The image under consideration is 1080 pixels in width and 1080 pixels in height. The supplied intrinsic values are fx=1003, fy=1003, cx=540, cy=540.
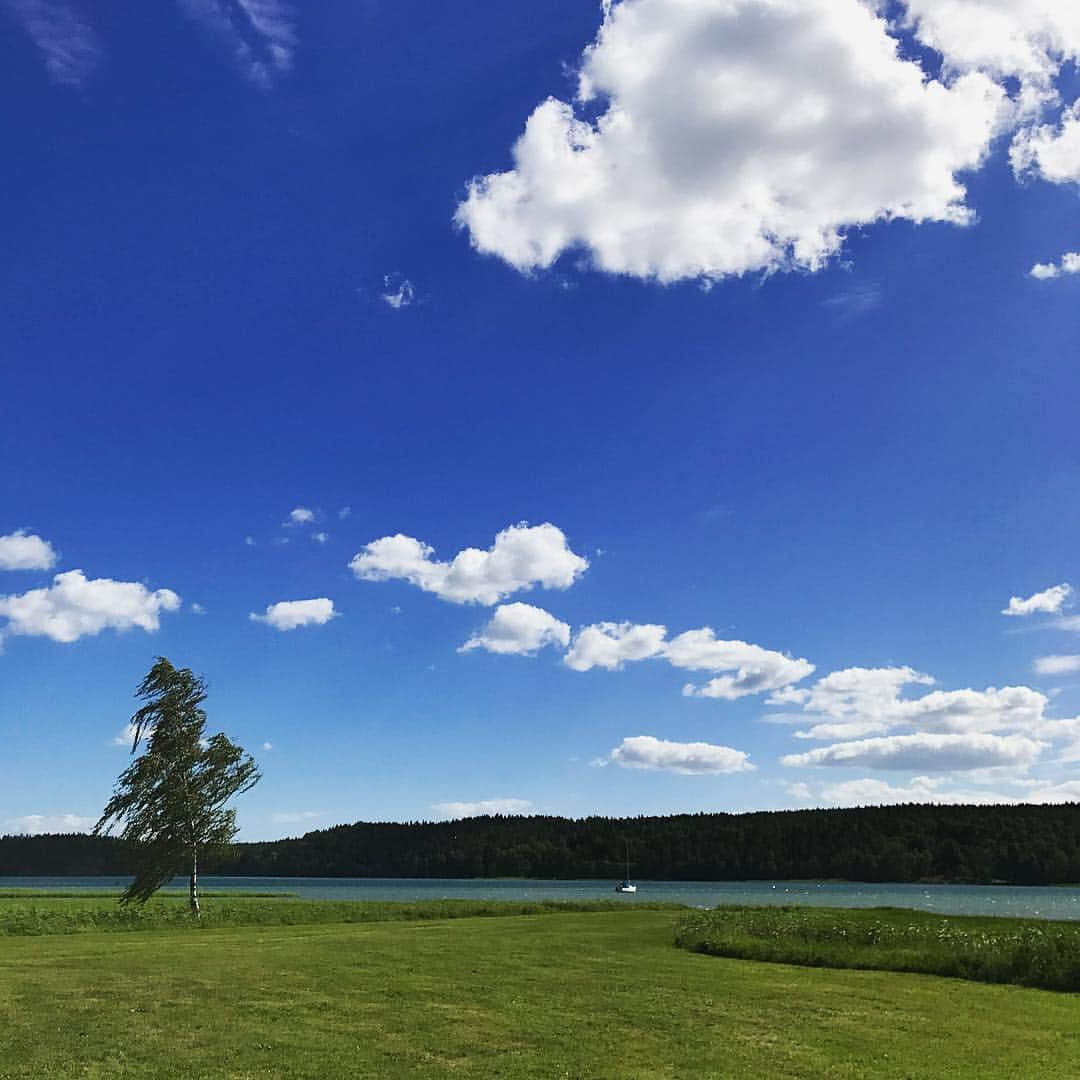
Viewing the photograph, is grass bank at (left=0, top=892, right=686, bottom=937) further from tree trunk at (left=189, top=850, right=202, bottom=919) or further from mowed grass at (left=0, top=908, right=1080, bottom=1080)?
mowed grass at (left=0, top=908, right=1080, bottom=1080)

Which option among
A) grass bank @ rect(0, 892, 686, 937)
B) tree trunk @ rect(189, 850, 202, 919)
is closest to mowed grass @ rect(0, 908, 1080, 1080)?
grass bank @ rect(0, 892, 686, 937)

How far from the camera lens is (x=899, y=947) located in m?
32.1

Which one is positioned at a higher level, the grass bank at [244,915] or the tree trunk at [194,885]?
the tree trunk at [194,885]

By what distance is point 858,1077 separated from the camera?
1447 centimetres

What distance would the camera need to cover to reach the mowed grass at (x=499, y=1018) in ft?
49.3

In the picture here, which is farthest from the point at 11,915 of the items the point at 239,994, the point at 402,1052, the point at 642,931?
the point at 402,1052

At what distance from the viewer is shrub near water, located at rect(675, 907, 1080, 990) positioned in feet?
87.4

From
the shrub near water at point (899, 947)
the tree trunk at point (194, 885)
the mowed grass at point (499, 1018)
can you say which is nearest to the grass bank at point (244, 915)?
the tree trunk at point (194, 885)

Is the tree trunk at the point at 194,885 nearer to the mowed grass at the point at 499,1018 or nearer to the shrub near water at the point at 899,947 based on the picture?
the mowed grass at the point at 499,1018

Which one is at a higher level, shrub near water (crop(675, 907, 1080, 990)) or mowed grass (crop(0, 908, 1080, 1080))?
mowed grass (crop(0, 908, 1080, 1080))

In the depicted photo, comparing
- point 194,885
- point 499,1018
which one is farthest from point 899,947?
point 194,885

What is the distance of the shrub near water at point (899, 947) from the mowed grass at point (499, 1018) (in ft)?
5.70

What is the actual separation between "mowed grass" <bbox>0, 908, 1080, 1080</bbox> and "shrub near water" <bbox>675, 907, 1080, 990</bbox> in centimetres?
174

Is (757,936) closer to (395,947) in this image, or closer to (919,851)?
(395,947)
